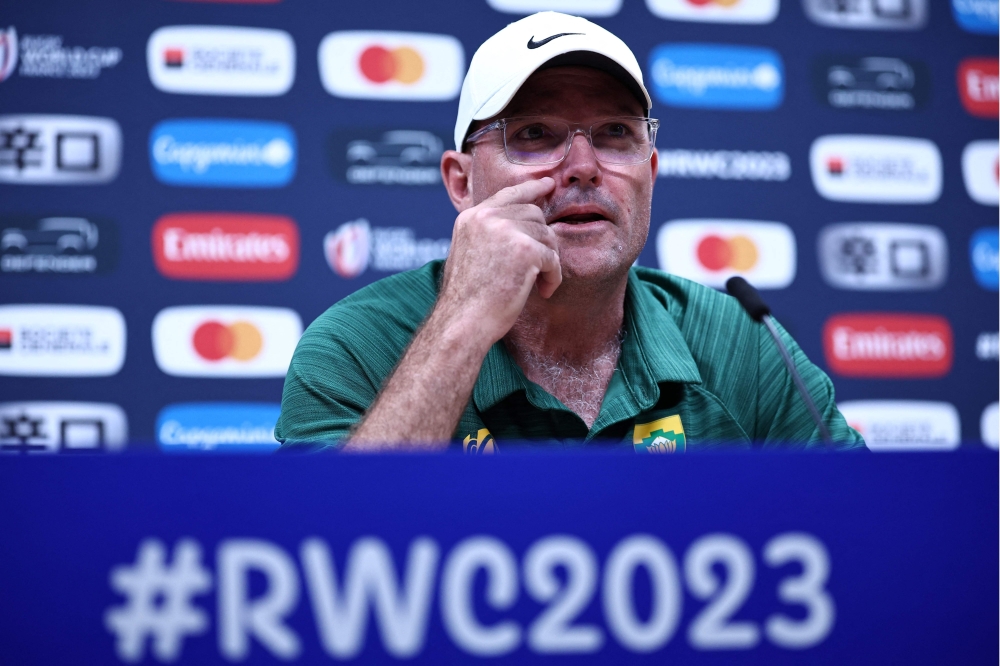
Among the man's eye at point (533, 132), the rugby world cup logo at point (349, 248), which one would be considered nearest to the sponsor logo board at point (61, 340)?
the rugby world cup logo at point (349, 248)

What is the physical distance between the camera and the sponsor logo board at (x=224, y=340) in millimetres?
2264

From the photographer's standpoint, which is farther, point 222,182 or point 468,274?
point 222,182

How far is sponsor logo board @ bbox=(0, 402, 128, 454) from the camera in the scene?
2.21 m

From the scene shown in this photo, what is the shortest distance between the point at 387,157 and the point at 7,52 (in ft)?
3.30

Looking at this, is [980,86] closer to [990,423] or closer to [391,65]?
[990,423]

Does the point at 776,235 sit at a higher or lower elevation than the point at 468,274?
lower

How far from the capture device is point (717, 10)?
2.51 m

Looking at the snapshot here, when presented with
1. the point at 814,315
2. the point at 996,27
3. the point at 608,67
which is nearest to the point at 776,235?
the point at 814,315

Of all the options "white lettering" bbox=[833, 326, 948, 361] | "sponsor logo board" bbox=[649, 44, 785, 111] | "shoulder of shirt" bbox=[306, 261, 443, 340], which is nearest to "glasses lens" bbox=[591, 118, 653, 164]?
"shoulder of shirt" bbox=[306, 261, 443, 340]

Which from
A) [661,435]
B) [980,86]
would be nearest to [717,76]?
[980,86]

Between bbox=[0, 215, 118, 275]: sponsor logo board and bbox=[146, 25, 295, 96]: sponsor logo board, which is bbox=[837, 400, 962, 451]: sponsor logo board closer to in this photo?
bbox=[146, 25, 295, 96]: sponsor logo board

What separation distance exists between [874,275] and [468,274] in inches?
71.1

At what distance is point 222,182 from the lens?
2.29m

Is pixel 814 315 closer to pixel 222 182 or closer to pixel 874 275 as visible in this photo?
pixel 874 275
